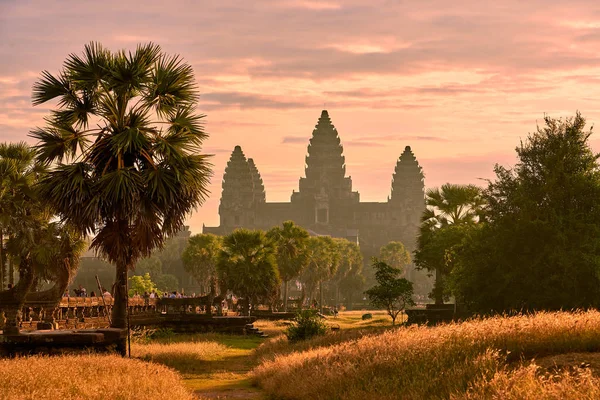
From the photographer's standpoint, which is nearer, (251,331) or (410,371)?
(410,371)

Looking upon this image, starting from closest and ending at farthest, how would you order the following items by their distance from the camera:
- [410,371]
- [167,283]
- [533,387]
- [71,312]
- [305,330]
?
[533,387], [410,371], [305,330], [71,312], [167,283]

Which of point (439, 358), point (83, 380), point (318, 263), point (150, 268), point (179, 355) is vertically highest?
point (150, 268)

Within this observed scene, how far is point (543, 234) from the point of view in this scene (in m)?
38.4

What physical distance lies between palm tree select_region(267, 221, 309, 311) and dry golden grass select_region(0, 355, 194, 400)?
208 feet

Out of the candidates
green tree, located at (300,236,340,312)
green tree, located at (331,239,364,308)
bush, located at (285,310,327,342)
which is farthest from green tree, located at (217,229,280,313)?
green tree, located at (331,239,364,308)

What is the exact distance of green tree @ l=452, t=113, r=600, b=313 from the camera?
37.3 meters

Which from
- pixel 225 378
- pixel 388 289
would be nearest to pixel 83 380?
pixel 225 378

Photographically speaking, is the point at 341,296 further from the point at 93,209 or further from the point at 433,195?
the point at 93,209

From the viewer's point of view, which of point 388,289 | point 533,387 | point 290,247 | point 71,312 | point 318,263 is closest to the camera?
point 533,387

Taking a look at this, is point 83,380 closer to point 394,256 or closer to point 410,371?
point 410,371

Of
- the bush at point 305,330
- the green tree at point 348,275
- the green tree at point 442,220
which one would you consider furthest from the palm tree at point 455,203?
the green tree at point 348,275

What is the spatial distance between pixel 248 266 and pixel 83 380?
162ft

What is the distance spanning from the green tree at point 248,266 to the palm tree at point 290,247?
15.3m

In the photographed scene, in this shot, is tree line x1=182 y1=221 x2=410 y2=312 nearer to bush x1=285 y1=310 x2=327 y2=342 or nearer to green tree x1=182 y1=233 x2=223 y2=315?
green tree x1=182 y1=233 x2=223 y2=315
